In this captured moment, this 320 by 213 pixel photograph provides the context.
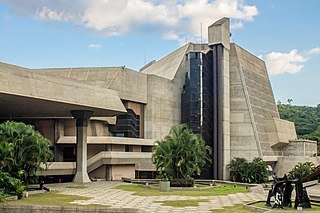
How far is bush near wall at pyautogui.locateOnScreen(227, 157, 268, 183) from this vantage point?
44469 mm

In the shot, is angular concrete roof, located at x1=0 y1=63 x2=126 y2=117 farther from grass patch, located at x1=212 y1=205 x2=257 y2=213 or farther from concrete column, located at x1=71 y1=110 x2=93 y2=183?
grass patch, located at x1=212 y1=205 x2=257 y2=213

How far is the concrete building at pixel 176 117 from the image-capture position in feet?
136

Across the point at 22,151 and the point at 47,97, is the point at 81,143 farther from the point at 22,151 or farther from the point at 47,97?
the point at 22,151

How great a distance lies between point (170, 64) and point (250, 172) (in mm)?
17470

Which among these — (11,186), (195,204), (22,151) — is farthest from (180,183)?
(11,186)

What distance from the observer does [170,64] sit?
54.1m

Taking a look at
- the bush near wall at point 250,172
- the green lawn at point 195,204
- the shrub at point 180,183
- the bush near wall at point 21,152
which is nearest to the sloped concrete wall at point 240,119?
the bush near wall at point 250,172

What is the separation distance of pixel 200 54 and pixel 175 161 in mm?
17852

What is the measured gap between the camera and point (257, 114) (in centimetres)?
5109

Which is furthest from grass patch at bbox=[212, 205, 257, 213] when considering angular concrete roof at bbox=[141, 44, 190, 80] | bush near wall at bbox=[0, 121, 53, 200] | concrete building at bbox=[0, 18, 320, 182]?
angular concrete roof at bbox=[141, 44, 190, 80]

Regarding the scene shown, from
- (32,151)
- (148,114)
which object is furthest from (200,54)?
(32,151)

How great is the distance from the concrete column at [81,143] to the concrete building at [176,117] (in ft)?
0.28

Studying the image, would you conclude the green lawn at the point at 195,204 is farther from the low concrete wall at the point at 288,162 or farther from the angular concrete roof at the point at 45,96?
the low concrete wall at the point at 288,162

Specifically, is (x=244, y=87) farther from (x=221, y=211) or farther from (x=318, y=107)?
(x=318, y=107)
